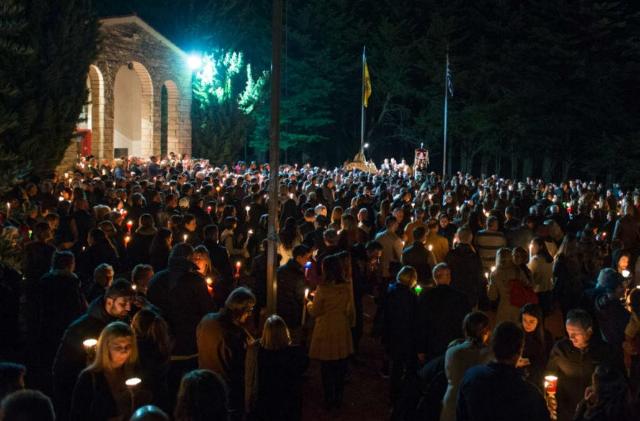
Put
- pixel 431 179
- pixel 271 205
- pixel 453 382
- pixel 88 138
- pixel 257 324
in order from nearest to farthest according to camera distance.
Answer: pixel 453 382, pixel 271 205, pixel 257 324, pixel 431 179, pixel 88 138

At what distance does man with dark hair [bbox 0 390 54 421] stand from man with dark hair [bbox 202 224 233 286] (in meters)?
6.16

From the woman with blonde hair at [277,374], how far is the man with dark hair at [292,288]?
2.58 m

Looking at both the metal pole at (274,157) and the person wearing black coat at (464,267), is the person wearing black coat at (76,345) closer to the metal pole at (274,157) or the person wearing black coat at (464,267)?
the metal pole at (274,157)

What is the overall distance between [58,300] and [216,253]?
2.84 metres

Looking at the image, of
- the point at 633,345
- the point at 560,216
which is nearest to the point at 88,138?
the point at 560,216

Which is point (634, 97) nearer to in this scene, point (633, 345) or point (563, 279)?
point (563, 279)

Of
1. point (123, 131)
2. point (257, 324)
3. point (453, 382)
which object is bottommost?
point (257, 324)

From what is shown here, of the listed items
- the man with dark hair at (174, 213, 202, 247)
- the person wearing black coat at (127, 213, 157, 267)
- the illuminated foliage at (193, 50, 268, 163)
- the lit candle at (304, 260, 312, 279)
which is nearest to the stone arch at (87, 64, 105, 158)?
the illuminated foliage at (193, 50, 268, 163)

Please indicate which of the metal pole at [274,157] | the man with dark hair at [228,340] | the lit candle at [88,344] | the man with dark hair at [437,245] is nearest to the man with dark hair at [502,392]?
the man with dark hair at [228,340]

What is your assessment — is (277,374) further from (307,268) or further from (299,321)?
(307,268)

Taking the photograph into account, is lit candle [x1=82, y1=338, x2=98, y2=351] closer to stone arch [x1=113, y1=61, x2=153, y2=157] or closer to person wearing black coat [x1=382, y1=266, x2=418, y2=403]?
person wearing black coat [x1=382, y1=266, x2=418, y2=403]

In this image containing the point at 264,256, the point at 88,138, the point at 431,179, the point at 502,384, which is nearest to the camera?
the point at 502,384

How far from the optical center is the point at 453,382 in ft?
17.7

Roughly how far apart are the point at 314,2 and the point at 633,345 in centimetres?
4145
